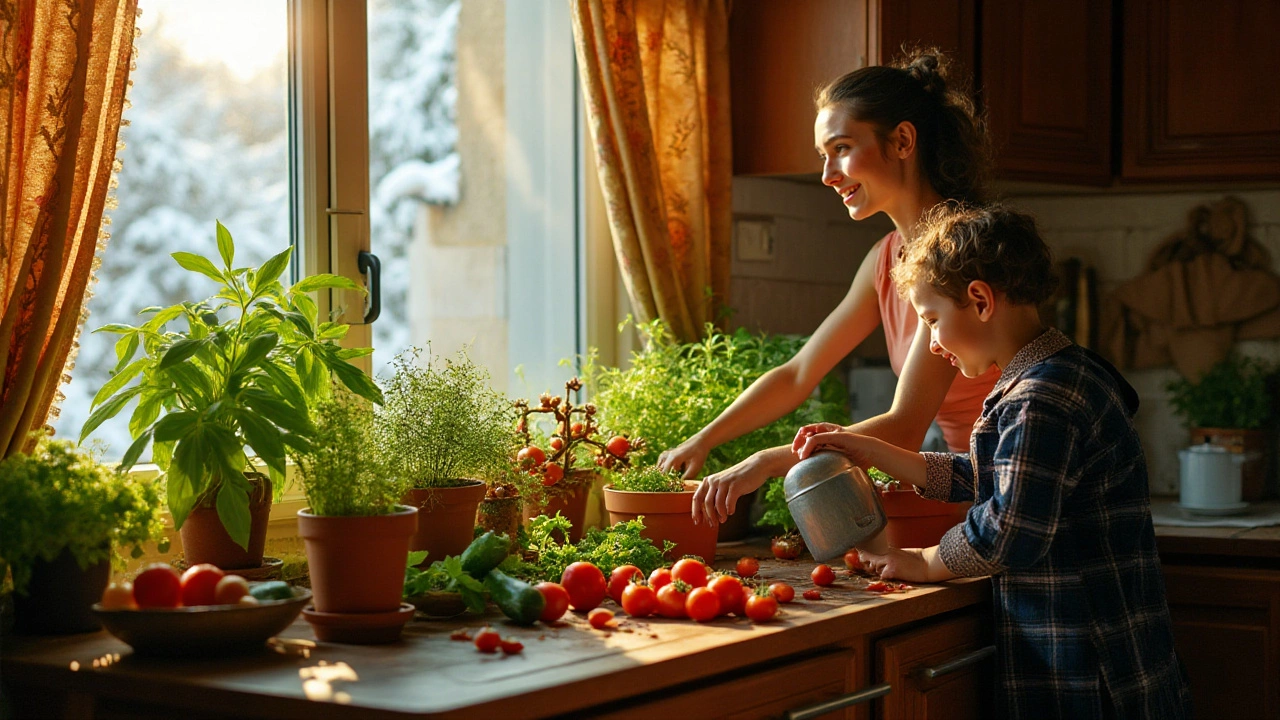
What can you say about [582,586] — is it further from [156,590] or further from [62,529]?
[62,529]

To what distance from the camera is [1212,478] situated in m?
2.97

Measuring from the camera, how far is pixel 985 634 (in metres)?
2.01

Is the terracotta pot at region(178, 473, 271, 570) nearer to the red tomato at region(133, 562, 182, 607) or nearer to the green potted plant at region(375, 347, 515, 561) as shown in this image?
the green potted plant at region(375, 347, 515, 561)

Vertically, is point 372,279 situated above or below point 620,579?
above

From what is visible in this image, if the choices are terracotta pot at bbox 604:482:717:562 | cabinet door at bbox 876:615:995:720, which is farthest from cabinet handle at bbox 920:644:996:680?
terracotta pot at bbox 604:482:717:562

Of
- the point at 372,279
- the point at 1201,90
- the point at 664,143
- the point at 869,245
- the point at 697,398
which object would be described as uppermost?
the point at 1201,90

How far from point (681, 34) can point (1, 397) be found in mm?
1736

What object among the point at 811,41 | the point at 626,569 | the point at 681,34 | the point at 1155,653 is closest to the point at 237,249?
the point at 626,569

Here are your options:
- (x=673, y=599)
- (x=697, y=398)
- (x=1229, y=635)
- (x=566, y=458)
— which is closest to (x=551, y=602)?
(x=673, y=599)

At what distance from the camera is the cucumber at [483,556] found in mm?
1707

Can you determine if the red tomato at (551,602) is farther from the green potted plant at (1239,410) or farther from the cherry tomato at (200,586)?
the green potted plant at (1239,410)

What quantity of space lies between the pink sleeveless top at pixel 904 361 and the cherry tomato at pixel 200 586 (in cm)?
130

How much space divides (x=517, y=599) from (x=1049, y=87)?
1.99 metres

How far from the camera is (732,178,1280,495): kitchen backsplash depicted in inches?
124
